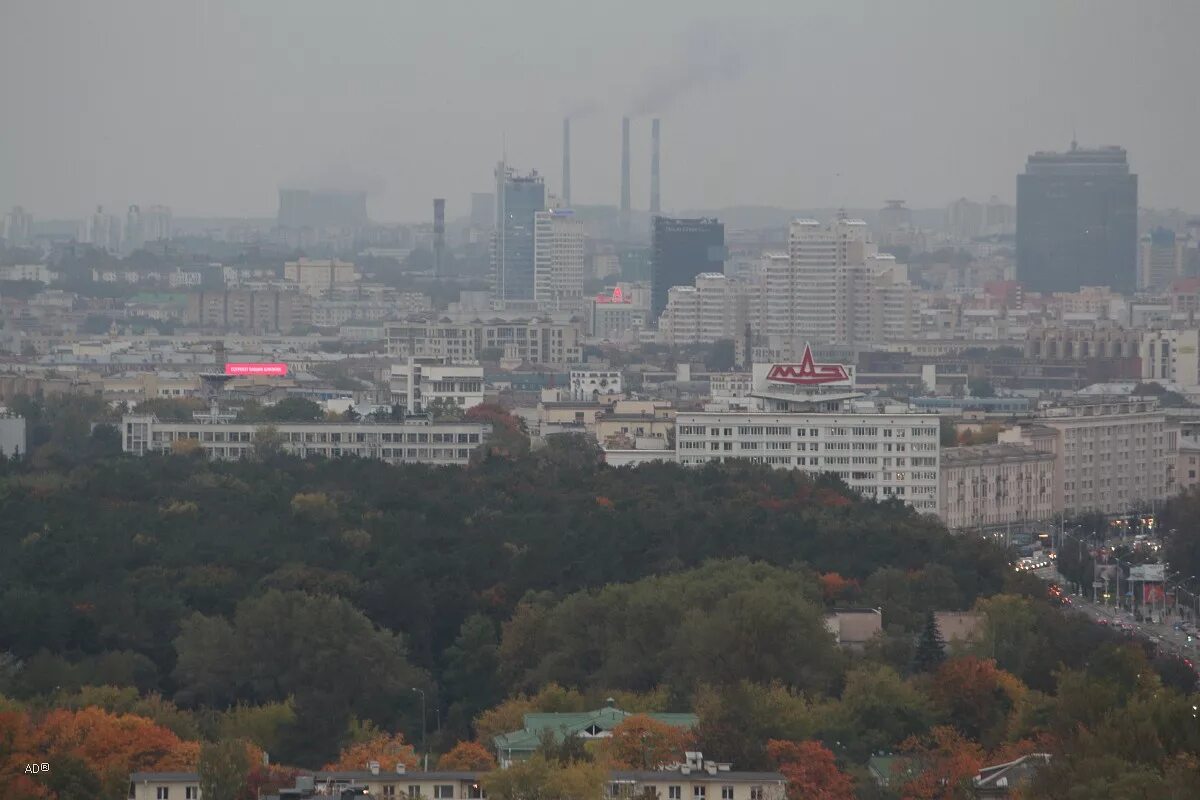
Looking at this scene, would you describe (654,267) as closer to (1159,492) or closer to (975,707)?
(1159,492)

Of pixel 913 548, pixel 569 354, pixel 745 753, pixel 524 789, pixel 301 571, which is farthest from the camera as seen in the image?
pixel 569 354

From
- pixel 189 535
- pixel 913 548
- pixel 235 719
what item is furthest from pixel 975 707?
pixel 189 535

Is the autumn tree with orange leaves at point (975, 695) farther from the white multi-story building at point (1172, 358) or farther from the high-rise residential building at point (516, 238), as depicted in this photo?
the high-rise residential building at point (516, 238)

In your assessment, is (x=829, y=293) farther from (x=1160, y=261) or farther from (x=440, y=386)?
(x=1160, y=261)

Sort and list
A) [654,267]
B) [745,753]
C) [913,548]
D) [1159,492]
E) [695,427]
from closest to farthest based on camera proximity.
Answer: [745,753] → [913,548] → [695,427] → [1159,492] → [654,267]

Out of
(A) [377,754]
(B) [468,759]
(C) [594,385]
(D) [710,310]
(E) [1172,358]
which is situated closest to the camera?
(B) [468,759]

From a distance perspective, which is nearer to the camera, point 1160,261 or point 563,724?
point 563,724

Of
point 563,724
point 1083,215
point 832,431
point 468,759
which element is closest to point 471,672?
point 563,724

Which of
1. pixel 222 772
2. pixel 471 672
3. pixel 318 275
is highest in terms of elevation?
pixel 318 275
